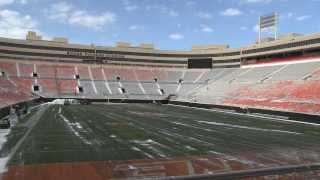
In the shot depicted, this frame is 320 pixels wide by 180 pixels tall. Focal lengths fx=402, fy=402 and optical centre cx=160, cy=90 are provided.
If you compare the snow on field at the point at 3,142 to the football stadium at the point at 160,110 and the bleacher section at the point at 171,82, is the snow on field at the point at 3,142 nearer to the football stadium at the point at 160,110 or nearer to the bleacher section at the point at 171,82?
the football stadium at the point at 160,110

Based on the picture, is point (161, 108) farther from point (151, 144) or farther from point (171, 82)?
point (151, 144)

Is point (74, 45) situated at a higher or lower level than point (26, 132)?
higher

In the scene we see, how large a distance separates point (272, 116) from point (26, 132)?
31.2 meters

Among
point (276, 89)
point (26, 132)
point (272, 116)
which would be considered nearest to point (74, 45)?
point (276, 89)

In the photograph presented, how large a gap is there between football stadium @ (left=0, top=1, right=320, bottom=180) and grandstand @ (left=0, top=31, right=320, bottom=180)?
0.10m

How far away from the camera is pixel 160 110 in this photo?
58.5m

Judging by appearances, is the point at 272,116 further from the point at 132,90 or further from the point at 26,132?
the point at 132,90

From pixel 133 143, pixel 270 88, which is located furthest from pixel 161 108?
pixel 133 143

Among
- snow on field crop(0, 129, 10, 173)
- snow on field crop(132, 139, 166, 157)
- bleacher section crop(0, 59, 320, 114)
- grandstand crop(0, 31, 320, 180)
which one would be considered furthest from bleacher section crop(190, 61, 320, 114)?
snow on field crop(0, 129, 10, 173)

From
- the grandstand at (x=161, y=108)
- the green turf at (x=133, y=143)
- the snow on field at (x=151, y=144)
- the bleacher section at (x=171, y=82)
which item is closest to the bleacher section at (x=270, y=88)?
the bleacher section at (x=171, y=82)

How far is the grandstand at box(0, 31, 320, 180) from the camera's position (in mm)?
16766

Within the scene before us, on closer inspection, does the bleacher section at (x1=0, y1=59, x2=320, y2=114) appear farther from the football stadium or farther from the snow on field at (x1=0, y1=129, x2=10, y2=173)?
the snow on field at (x1=0, y1=129, x2=10, y2=173)

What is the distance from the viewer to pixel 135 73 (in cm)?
10188

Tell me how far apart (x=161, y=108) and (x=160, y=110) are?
660 centimetres
